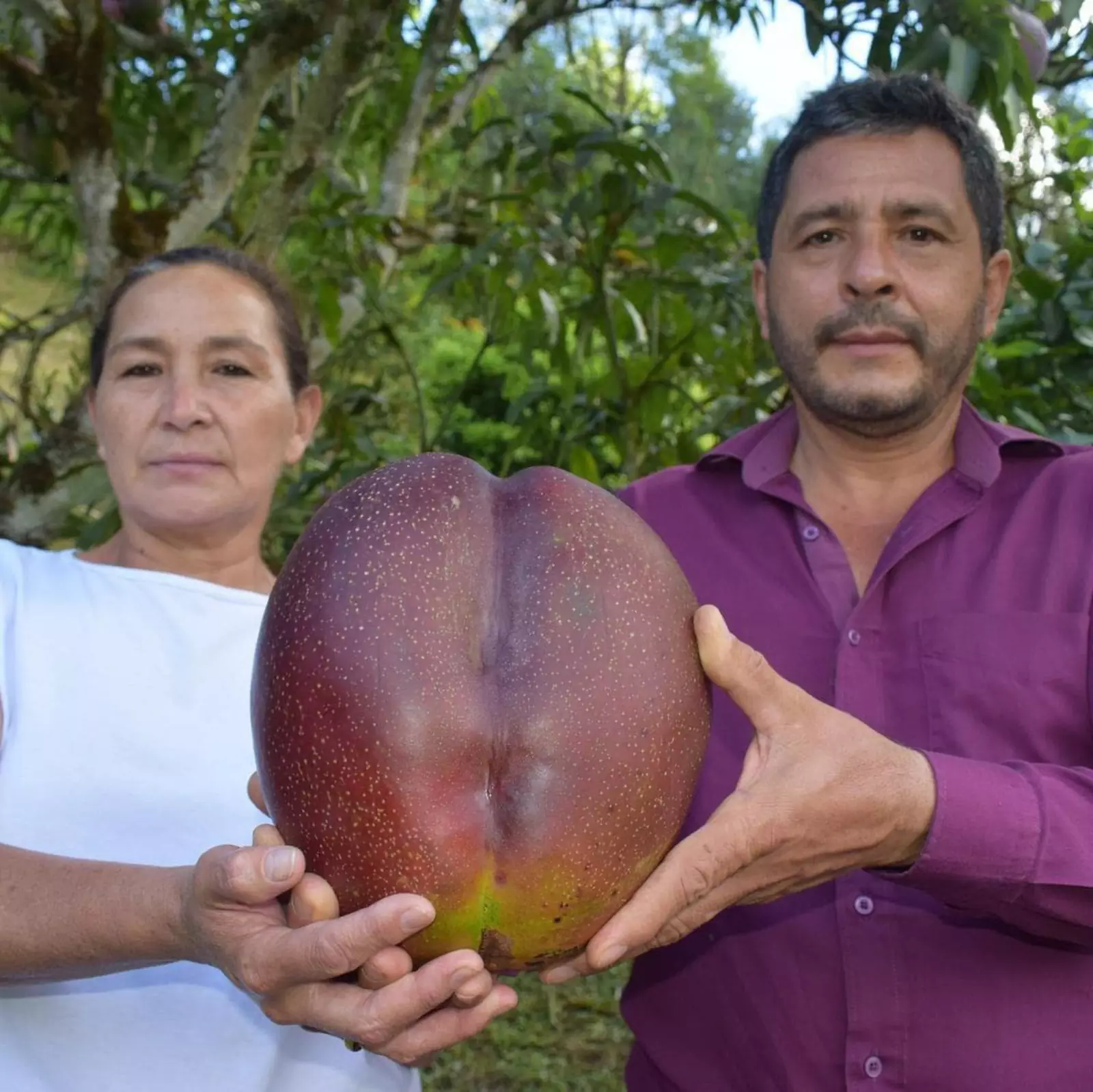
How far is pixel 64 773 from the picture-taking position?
5.37ft

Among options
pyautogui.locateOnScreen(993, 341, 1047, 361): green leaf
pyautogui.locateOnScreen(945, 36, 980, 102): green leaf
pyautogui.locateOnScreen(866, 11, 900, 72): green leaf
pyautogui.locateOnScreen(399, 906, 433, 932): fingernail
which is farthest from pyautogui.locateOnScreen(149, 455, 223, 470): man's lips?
pyautogui.locateOnScreen(993, 341, 1047, 361): green leaf

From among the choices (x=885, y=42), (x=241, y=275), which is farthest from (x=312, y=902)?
(x=885, y=42)

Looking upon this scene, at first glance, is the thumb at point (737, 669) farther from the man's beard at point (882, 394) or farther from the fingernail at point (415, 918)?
the man's beard at point (882, 394)

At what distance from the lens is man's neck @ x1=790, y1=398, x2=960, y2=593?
1998 mm

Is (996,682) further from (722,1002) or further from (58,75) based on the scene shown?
(58,75)

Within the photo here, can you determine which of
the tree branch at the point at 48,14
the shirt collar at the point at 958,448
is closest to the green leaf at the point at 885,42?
the shirt collar at the point at 958,448

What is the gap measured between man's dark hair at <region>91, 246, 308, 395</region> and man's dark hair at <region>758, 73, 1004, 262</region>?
2.87ft

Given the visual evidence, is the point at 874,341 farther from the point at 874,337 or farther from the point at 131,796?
the point at 131,796

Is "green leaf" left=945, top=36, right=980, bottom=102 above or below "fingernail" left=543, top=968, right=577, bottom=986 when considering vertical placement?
above

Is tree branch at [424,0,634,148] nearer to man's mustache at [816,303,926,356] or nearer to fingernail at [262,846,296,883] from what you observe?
man's mustache at [816,303,926,356]

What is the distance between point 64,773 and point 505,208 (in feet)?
9.00

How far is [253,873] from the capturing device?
1.17 m

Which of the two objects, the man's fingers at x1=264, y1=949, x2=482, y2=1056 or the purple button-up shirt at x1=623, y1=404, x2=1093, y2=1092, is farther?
the purple button-up shirt at x1=623, y1=404, x2=1093, y2=1092

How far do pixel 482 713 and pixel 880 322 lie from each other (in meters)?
1.08
